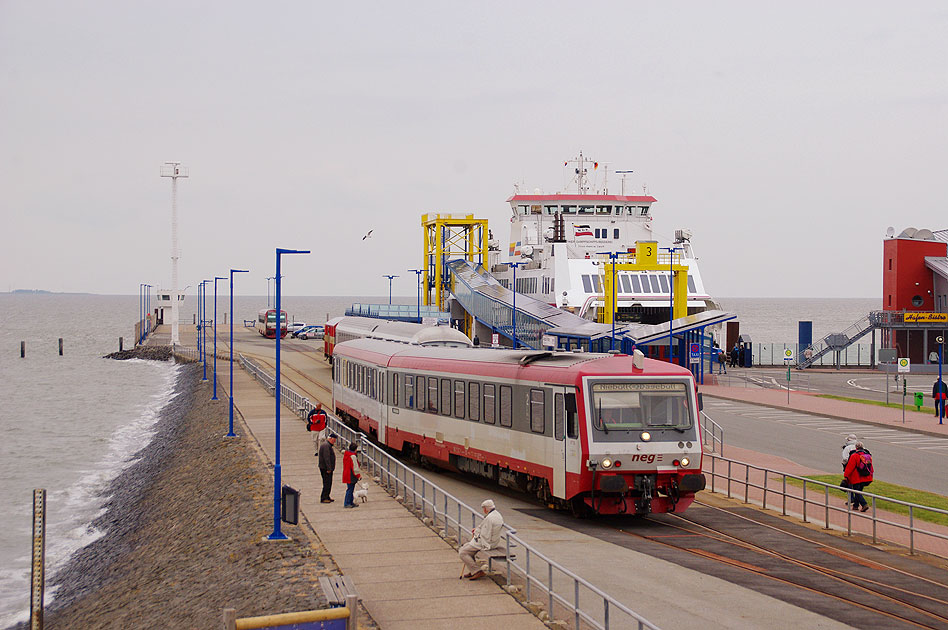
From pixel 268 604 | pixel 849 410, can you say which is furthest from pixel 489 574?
pixel 849 410

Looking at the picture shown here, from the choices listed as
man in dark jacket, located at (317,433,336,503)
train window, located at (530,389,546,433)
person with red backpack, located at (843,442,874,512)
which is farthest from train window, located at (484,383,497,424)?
person with red backpack, located at (843,442,874,512)

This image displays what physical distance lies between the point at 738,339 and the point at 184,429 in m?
43.5

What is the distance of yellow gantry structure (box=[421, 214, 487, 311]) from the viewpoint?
78.8 metres

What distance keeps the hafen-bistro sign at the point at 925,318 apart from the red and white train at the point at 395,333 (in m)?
35.4

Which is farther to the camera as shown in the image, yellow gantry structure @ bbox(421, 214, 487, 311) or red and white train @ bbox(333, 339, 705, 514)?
yellow gantry structure @ bbox(421, 214, 487, 311)

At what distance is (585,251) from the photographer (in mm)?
74062

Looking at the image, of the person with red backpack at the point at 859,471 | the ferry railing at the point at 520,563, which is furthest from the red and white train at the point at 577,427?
the person with red backpack at the point at 859,471

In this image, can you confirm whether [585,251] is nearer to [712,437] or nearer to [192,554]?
[712,437]

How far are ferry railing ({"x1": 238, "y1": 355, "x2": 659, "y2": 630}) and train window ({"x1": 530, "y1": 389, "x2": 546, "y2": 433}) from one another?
2110 mm

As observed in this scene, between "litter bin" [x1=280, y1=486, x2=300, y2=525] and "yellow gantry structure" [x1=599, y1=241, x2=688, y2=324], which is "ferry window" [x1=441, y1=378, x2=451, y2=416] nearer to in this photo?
"litter bin" [x1=280, y1=486, x2=300, y2=525]

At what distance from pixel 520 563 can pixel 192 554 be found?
904 centimetres

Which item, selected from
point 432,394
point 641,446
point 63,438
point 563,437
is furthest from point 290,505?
point 63,438

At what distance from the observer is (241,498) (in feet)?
79.9

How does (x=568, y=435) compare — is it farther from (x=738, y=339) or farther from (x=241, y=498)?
(x=738, y=339)
